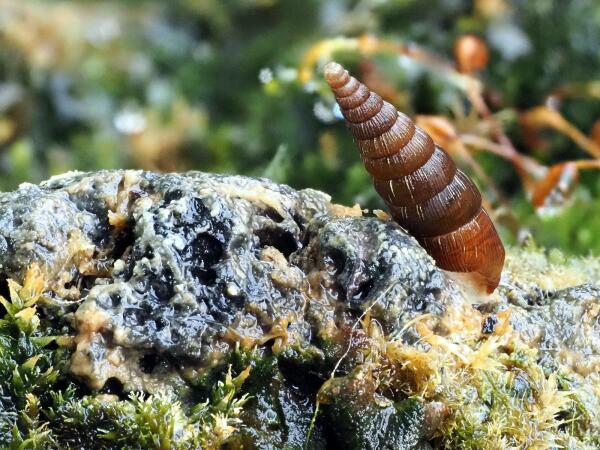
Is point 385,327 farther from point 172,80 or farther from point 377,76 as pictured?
point 172,80

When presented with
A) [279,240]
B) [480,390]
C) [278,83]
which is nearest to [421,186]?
[279,240]

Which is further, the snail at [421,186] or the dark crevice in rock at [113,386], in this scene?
the snail at [421,186]

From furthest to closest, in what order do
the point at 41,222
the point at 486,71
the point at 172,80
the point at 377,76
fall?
1. the point at 172,80
2. the point at 486,71
3. the point at 377,76
4. the point at 41,222

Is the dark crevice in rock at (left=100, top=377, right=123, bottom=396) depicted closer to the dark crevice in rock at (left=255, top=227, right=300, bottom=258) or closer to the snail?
the dark crevice in rock at (left=255, top=227, right=300, bottom=258)

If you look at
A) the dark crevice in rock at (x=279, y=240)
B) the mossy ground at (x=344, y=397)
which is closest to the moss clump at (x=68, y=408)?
the mossy ground at (x=344, y=397)

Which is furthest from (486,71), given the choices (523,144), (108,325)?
(108,325)

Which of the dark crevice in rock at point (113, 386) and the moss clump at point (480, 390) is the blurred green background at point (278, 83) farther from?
the dark crevice in rock at point (113, 386)

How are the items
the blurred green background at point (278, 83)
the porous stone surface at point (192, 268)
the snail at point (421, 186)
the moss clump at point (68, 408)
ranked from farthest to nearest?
the blurred green background at point (278, 83) → the snail at point (421, 186) → the porous stone surface at point (192, 268) → the moss clump at point (68, 408)

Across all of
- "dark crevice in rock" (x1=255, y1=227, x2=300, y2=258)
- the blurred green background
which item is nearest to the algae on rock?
"dark crevice in rock" (x1=255, y1=227, x2=300, y2=258)
